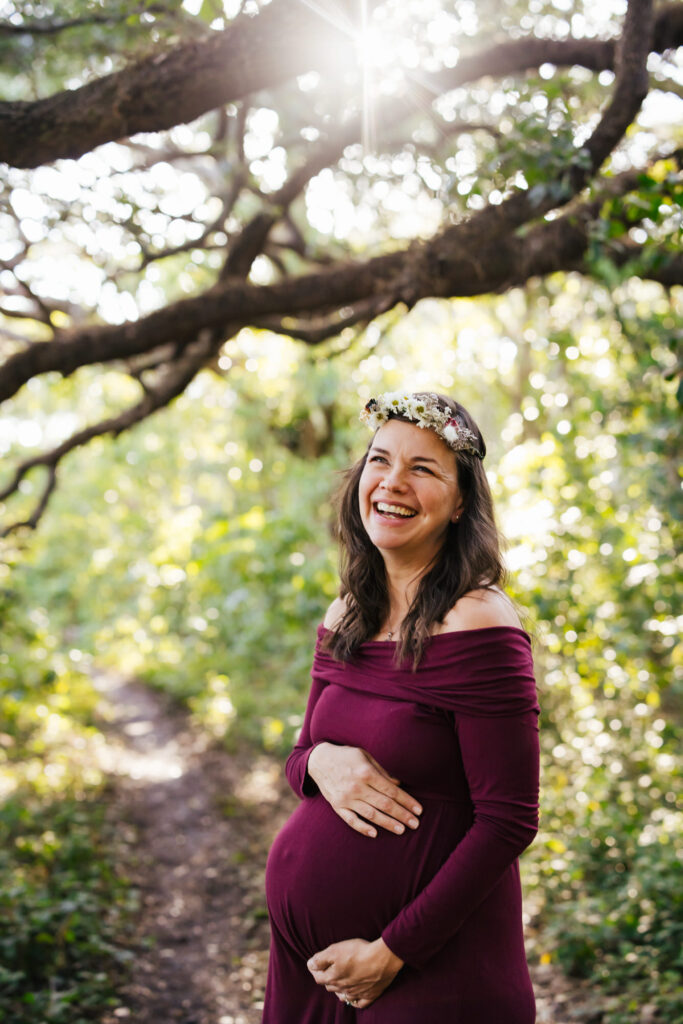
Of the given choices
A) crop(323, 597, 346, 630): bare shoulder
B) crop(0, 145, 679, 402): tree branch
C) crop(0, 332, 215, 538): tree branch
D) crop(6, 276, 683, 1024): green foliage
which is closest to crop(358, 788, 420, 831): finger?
crop(323, 597, 346, 630): bare shoulder

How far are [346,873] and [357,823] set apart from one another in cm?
13

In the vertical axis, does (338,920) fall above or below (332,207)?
below

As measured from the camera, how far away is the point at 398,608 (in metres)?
2.12

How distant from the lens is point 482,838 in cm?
169

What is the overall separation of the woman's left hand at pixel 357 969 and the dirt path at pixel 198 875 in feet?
6.34

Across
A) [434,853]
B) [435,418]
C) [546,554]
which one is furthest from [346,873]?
[546,554]

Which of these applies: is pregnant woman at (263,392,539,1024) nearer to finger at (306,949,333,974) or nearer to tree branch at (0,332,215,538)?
finger at (306,949,333,974)

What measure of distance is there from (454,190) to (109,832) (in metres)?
5.26

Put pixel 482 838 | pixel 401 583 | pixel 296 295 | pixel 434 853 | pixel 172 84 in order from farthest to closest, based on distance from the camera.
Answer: pixel 296 295
pixel 172 84
pixel 401 583
pixel 434 853
pixel 482 838

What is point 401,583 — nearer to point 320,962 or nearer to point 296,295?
point 320,962

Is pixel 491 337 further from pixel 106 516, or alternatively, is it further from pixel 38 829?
pixel 106 516

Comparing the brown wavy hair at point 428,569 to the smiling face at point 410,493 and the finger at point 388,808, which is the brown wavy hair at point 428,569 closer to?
the smiling face at point 410,493

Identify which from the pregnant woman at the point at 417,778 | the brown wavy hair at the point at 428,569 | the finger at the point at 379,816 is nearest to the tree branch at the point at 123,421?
the brown wavy hair at the point at 428,569

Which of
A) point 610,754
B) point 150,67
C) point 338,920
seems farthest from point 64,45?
point 610,754
